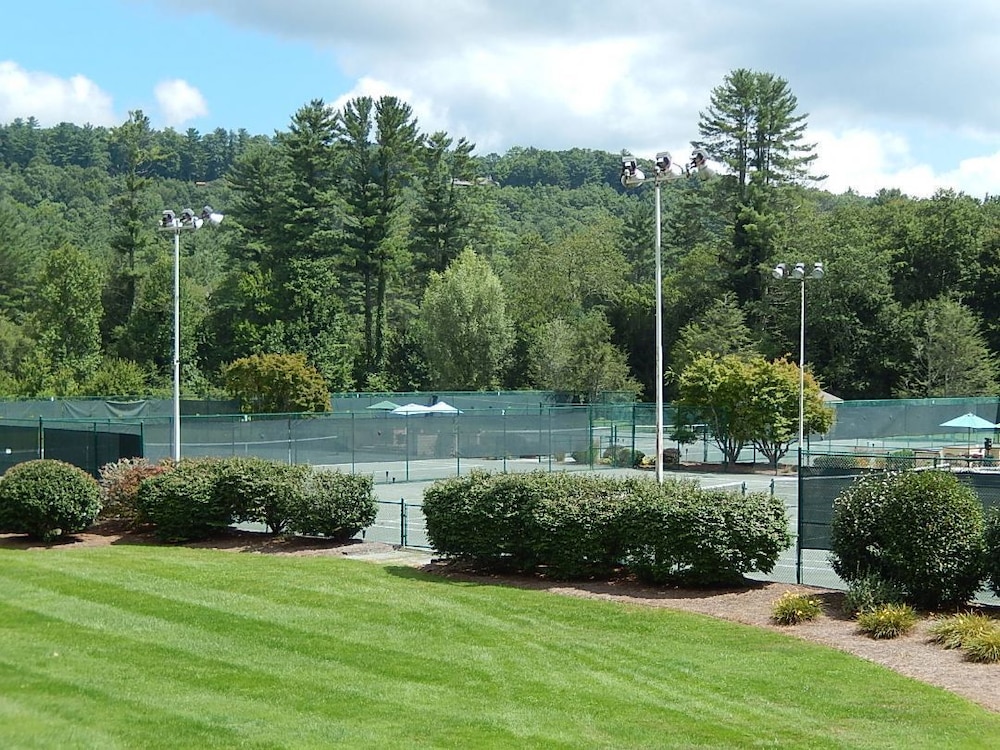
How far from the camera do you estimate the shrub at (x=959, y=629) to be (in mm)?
12992

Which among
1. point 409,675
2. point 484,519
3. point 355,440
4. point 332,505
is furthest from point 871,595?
point 355,440

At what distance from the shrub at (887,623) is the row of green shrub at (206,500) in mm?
10146

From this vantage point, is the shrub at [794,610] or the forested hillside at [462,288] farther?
the forested hillside at [462,288]

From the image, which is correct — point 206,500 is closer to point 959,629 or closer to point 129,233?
point 959,629

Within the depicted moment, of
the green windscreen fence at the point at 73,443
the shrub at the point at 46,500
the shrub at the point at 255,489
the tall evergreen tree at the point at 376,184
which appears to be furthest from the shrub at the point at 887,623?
the tall evergreen tree at the point at 376,184

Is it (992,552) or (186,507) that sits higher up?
(992,552)

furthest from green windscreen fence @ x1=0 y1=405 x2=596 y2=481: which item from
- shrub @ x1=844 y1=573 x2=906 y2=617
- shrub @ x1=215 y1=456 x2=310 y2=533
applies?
shrub @ x1=844 y1=573 x2=906 y2=617

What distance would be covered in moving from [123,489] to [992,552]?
16.9m

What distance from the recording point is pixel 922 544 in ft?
48.9

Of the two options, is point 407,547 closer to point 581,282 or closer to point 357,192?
point 357,192

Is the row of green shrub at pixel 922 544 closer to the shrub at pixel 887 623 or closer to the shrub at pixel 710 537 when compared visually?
the shrub at pixel 887 623

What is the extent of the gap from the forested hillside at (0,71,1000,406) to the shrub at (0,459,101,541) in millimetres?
43209

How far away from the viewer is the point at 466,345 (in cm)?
7331

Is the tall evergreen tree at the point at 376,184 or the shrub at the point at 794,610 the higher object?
the tall evergreen tree at the point at 376,184
